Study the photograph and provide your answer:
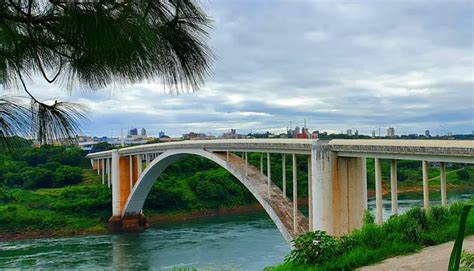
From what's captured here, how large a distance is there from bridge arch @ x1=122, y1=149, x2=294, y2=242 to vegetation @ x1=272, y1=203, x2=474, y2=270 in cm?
715

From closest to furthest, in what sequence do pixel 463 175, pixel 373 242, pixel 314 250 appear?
pixel 314 250
pixel 373 242
pixel 463 175

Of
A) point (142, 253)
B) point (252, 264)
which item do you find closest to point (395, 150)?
point (252, 264)

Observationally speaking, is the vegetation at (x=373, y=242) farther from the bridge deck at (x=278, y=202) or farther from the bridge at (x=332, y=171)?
the bridge deck at (x=278, y=202)

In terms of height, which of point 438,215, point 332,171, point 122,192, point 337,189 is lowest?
point 122,192

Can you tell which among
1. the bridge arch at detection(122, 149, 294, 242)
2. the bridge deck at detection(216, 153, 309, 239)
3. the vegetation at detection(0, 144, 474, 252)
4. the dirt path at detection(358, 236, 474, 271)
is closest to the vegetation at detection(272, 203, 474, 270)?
the dirt path at detection(358, 236, 474, 271)

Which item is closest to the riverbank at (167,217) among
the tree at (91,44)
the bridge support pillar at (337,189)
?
the bridge support pillar at (337,189)

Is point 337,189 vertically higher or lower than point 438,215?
lower

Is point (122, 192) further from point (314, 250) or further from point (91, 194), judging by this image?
point (314, 250)

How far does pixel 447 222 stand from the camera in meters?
5.14

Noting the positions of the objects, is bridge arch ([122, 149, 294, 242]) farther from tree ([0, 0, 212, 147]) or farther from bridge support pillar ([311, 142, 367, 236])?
tree ([0, 0, 212, 147])

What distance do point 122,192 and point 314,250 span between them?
25126mm

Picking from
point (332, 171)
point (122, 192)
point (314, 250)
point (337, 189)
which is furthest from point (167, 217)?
point (314, 250)

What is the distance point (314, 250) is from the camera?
163 inches

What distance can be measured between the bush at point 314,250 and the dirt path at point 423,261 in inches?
13.3
